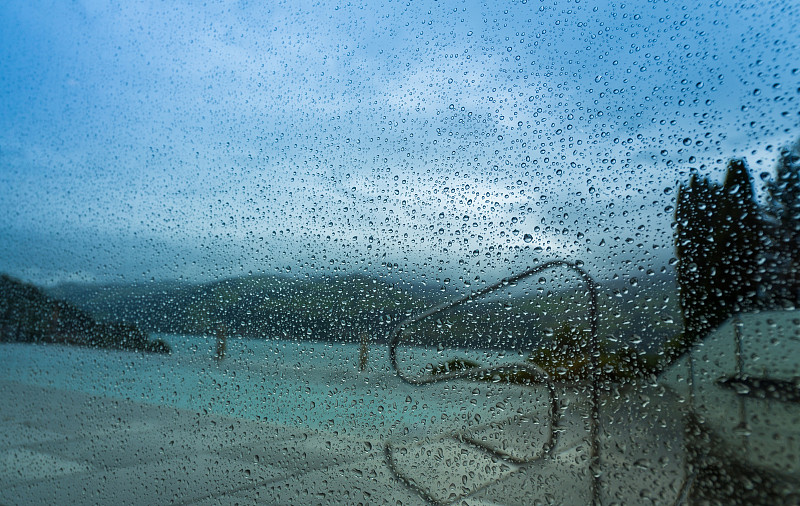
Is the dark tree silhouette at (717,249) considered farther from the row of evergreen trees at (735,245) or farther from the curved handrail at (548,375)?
the curved handrail at (548,375)

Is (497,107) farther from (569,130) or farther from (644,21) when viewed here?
(644,21)

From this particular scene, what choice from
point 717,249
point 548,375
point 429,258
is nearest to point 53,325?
point 429,258

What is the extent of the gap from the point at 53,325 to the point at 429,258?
4.37 ft

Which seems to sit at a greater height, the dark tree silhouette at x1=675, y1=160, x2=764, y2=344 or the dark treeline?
the dark tree silhouette at x1=675, y1=160, x2=764, y2=344

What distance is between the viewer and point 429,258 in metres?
0.90

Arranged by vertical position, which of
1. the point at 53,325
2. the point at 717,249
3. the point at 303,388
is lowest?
the point at 303,388

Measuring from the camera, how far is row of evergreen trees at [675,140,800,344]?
622 millimetres

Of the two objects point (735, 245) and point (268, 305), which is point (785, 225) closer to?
point (735, 245)

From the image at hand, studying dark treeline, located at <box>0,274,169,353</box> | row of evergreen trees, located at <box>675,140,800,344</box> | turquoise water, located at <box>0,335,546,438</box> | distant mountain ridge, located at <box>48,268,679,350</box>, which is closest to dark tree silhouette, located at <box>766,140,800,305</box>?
row of evergreen trees, located at <box>675,140,800,344</box>

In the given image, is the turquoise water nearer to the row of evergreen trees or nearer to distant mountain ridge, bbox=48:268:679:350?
distant mountain ridge, bbox=48:268:679:350

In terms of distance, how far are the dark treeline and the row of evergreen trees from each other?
1135 mm

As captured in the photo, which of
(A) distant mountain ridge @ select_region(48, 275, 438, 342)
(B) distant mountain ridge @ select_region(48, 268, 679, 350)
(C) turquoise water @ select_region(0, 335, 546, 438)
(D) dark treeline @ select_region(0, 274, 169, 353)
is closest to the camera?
(B) distant mountain ridge @ select_region(48, 268, 679, 350)

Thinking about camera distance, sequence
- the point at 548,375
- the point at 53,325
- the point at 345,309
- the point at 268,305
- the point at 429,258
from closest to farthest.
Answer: the point at 548,375 → the point at 429,258 → the point at 345,309 → the point at 268,305 → the point at 53,325

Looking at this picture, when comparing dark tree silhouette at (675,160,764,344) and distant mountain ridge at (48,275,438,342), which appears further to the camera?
distant mountain ridge at (48,275,438,342)
